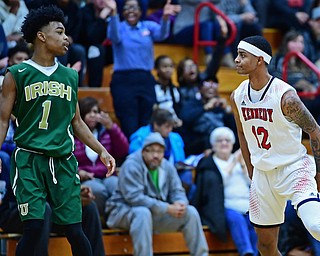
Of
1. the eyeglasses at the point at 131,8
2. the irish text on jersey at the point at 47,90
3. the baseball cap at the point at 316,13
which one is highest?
the irish text on jersey at the point at 47,90

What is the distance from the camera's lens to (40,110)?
22.0 ft

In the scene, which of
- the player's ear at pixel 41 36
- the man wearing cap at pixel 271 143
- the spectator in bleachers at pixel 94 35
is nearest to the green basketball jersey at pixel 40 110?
the player's ear at pixel 41 36

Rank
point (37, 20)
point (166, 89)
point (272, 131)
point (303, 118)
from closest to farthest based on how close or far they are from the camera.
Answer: point (37, 20) < point (303, 118) < point (272, 131) < point (166, 89)

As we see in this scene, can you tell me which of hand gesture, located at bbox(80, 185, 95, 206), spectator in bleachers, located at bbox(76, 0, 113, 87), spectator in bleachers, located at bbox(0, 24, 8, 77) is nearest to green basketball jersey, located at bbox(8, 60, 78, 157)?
hand gesture, located at bbox(80, 185, 95, 206)

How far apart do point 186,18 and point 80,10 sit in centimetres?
250

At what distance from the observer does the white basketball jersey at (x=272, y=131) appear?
7.10 m

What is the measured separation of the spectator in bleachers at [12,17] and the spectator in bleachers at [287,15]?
4914mm

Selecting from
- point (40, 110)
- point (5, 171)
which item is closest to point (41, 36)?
point (40, 110)

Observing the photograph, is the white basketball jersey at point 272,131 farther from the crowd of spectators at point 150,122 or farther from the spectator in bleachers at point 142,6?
the spectator in bleachers at point 142,6

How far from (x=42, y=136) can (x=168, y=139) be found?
3612 mm

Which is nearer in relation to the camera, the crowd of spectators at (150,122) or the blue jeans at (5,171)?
the blue jeans at (5,171)

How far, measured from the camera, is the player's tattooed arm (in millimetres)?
6969

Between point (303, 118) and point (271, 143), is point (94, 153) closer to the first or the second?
point (271, 143)

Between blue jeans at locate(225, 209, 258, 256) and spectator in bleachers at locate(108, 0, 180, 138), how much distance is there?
5.27ft
